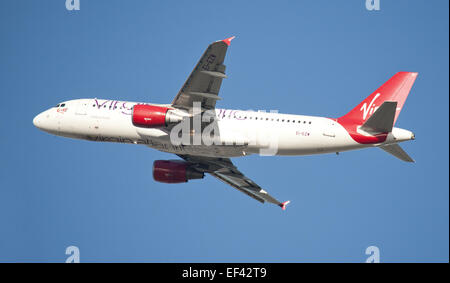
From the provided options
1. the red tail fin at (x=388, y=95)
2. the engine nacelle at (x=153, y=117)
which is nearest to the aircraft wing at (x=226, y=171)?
the engine nacelle at (x=153, y=117)

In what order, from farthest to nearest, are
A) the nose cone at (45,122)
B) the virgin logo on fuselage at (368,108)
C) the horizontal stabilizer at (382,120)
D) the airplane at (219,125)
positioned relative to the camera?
the nose cone at (45,122), the virgin logo on fuselage at (368,108), the airplane at (219,125), the horizontal stabilizer at (382,120)

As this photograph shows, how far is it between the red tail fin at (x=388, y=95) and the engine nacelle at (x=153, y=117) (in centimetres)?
1212

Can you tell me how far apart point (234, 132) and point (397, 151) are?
37.3 ft

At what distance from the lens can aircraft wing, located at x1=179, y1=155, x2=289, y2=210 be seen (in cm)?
4534

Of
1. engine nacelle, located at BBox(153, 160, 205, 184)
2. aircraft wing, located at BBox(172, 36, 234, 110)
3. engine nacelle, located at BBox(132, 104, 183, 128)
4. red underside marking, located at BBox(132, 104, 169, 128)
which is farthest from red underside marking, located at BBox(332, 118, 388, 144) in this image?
engine nacelle, located at BBox(153, 160, 205, 184)

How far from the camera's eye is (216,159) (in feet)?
149

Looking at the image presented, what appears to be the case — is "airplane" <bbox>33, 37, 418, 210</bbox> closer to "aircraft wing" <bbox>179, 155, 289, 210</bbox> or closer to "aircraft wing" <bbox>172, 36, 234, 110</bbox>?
"aircraft wing" <bbox>172, 36, 234, 110</bbox>

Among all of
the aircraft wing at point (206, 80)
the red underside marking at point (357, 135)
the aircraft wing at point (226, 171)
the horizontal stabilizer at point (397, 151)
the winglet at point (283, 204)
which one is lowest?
the winglet at point (283, 204)

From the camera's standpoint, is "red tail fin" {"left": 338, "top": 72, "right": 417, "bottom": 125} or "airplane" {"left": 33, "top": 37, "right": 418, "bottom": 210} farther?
"red tail fin" {"left": 338, "top": 72, "right": 417, "bottom": 125}

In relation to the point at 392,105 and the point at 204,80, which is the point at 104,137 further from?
the point at 392,105

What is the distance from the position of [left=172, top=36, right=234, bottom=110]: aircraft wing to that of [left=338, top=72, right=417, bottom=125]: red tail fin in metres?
9.82

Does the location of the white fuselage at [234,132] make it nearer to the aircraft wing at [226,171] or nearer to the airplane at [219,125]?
the airplane at [219,125]

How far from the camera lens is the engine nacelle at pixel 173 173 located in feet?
147

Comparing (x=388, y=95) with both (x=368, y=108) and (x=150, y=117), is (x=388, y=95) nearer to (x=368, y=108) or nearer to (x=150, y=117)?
(x=368, y=108)
